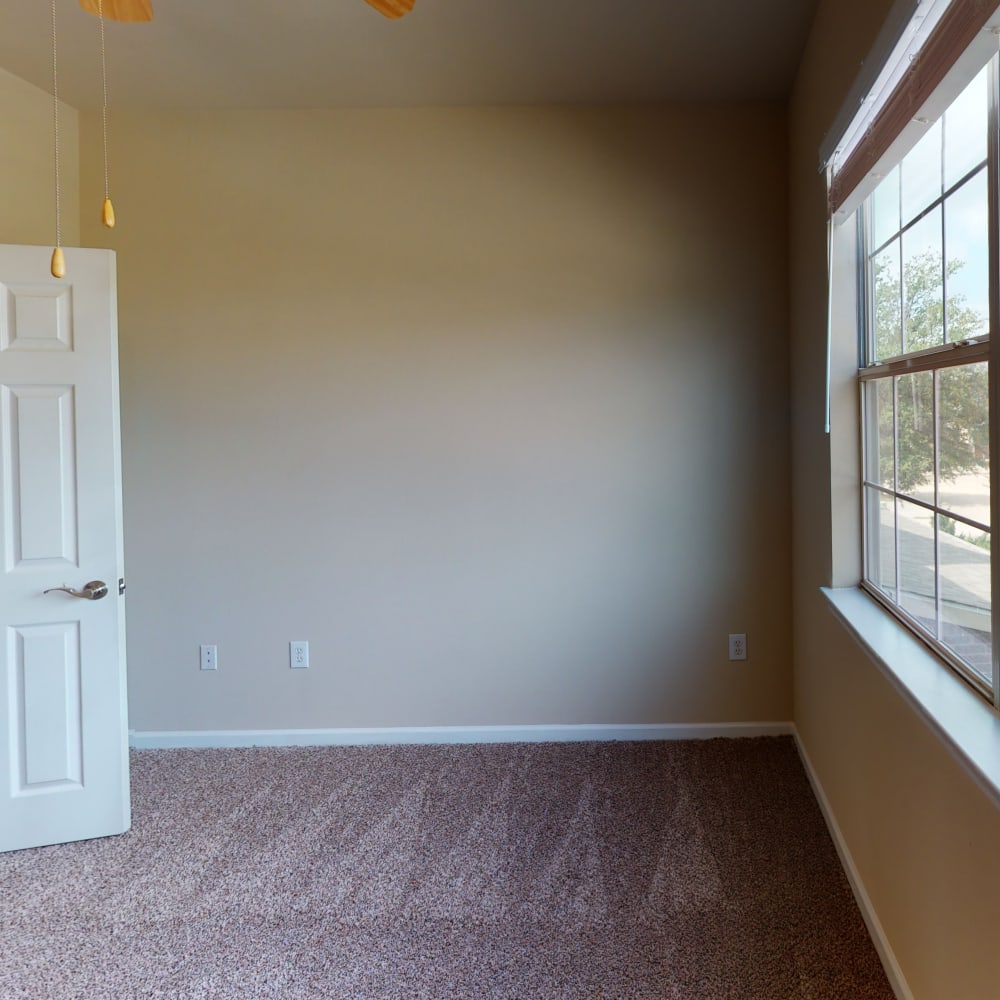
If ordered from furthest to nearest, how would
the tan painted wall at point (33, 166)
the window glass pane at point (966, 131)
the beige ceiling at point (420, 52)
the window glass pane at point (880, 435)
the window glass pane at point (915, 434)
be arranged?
the tan painted wall at point (33, 166), the beige ceiling at point (420, 52), the window glass pane at point (880, 435), the window glass pane at point (915, 434), the window glass pane at point (966, 131)

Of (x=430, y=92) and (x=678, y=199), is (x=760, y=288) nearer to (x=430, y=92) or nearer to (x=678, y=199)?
(x=678, y=199)

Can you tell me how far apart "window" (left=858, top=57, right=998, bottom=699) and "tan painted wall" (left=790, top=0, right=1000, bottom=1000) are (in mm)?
197

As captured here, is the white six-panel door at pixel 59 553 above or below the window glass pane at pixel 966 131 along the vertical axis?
below

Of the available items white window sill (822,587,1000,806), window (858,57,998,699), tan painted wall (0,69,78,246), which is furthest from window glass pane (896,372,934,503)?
tan painted wall (0,69,78,246)

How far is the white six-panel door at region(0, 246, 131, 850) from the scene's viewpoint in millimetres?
2432

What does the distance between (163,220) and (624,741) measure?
3002 millimetres

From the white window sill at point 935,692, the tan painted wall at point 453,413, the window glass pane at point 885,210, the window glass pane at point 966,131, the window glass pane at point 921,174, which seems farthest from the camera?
the tan painted wall at point 453,413

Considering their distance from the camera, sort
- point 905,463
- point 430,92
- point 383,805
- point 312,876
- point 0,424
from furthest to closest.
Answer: point 430,92 < point 383,805 < point 0,424 < point 312,876 < point 905,463

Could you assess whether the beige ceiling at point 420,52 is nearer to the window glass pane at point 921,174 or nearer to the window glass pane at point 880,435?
the window glass pane at point 921,174

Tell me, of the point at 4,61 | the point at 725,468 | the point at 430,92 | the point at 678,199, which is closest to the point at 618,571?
the point at 725,468

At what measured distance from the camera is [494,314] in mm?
3160

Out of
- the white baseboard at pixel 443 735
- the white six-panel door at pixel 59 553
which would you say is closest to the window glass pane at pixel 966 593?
the white baseboard at pixel 443 735

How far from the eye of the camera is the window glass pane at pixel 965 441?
57.9 inches

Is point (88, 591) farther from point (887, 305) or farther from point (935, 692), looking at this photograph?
point (887, 305)
